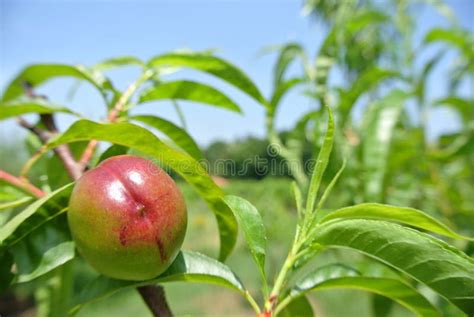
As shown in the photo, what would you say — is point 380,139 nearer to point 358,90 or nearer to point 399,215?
point 358,90

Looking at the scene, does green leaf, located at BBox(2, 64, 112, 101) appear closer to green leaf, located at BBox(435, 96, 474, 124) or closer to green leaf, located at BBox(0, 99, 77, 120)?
green leaf, located at BBox(0, 99, 77, 120)

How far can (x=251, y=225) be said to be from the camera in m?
0.51

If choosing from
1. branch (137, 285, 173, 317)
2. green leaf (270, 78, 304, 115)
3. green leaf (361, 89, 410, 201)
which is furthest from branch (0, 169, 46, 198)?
green leaf (361, 89, 410, 201)

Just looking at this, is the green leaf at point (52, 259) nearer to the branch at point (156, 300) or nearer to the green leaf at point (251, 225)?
the branch at point (156, 300)

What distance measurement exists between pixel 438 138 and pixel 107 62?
1.13m

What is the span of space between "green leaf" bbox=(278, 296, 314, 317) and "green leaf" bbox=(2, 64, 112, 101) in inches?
18.9

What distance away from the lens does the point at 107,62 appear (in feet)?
3.14

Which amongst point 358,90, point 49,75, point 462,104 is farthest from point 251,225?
point 462,104

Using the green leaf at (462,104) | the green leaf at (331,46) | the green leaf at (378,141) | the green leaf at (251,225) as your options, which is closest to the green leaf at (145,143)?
the green leaf at (251,225)

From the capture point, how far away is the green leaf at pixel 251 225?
0.51 meters

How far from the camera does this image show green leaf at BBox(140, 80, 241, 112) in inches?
31.2

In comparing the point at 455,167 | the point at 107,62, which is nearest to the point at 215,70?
the point at 107,62

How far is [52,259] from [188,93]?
373 mm

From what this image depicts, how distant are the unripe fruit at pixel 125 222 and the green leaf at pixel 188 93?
30 cm
